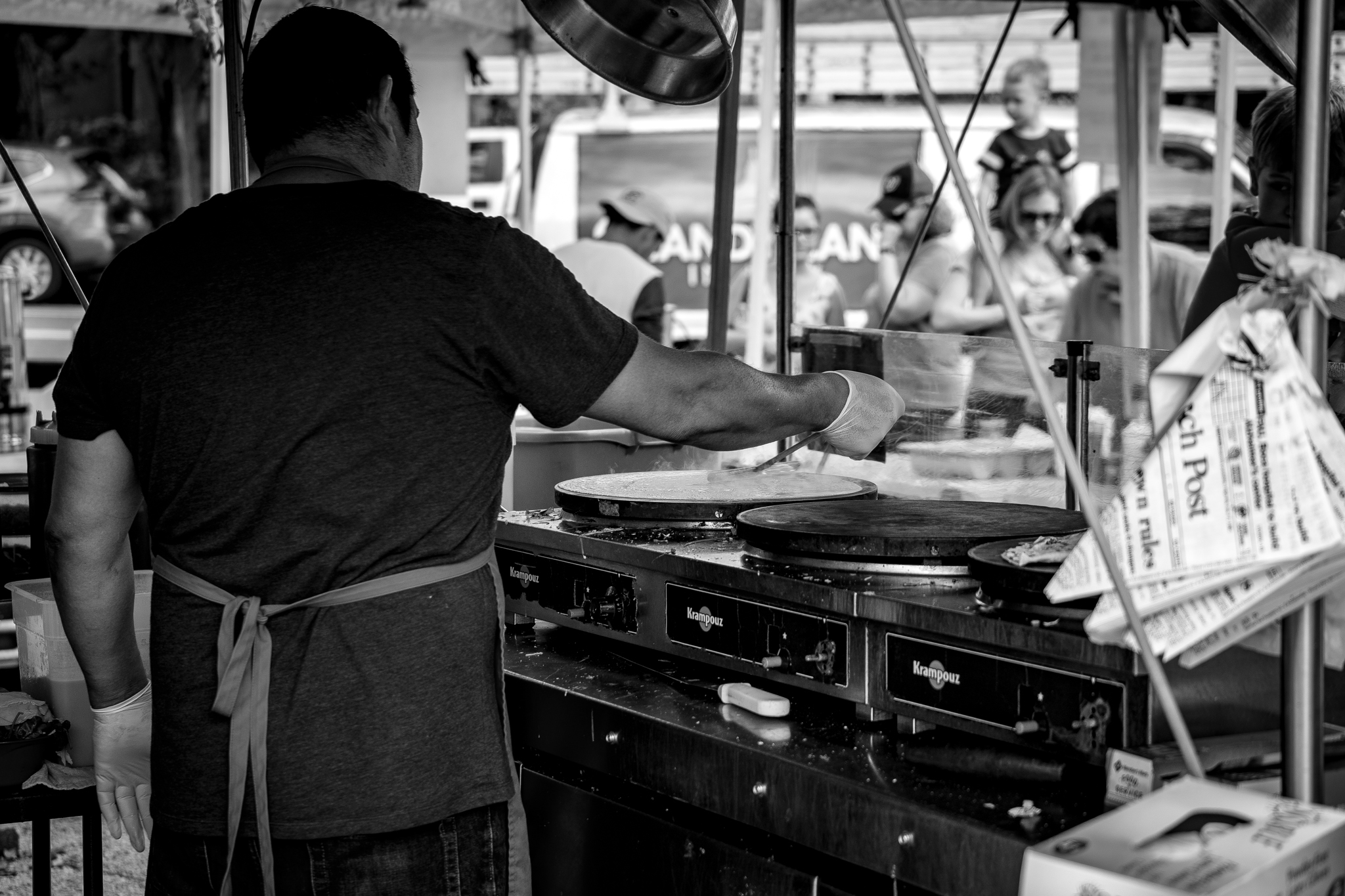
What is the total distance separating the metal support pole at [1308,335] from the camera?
1.12 metres

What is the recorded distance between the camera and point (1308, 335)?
1.12 meters

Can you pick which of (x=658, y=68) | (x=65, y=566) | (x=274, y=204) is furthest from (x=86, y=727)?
(x=658, y=68)

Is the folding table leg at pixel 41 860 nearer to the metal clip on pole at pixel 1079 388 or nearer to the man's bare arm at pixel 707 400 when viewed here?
the man's bare arm at pixel 707 400

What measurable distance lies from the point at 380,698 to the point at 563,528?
63 cm

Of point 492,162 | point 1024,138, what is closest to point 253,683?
point 1024,138

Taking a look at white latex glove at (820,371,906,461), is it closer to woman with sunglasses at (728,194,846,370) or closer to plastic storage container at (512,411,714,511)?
plastic storage container at (512,411,714,511)

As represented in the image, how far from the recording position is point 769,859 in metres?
1.63

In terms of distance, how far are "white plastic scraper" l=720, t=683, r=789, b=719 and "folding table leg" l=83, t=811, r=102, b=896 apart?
1024mm

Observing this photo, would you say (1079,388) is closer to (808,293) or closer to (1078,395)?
(1078,395)

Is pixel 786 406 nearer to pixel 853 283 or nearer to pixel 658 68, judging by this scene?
pixel 658 68

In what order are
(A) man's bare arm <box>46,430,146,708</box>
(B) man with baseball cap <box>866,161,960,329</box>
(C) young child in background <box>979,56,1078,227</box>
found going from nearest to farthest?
(A) man's bare arm <box>46,430,146,708</box>, (B) man with baseball cap <box>866,161,960,329</box>, (C) young child in background <box>979,56,1078,227</box>

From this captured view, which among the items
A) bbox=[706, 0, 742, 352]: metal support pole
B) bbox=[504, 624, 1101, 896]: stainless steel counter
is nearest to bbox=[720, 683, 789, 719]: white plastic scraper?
bbox=[504, 624, 1101, 896]: stainless steel counter

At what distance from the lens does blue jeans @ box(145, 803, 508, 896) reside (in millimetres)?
1590

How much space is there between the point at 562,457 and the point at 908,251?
163 inches
